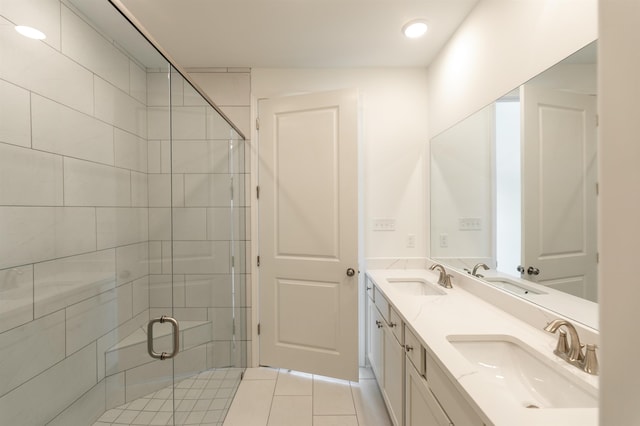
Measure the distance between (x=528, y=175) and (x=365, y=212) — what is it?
1.30m

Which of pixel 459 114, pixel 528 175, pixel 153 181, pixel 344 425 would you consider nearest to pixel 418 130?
pixel 459 114

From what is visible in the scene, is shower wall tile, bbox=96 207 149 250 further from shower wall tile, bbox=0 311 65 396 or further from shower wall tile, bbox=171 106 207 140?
shower wall tile, bbox=171 106 207 140

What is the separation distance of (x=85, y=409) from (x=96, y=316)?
15.5 inches

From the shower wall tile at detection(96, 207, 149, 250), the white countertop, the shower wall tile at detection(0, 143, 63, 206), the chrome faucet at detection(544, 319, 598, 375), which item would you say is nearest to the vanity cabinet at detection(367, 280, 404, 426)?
the white countertop

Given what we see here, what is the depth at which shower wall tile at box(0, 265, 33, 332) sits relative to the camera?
0.98m

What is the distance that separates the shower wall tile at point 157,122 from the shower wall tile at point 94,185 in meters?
0.24

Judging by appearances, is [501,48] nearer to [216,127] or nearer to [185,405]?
[216,127]

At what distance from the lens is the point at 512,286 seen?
1.40 m

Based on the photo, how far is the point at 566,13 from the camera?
3.61ft

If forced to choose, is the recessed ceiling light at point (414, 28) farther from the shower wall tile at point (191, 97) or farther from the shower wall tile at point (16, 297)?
the shower wall tile at point (16, 297)

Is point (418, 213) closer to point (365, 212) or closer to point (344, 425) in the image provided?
point (365, 212)

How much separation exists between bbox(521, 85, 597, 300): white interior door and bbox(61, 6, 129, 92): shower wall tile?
73.5 inches

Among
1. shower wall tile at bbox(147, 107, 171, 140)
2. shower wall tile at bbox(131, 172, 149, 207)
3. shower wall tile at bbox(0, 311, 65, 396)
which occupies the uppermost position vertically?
shower wall tile at bbox(147, 107, 171, 140)

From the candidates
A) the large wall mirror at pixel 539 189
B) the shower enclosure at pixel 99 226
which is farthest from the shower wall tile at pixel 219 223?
the large wall mirror at pixel 539 189
